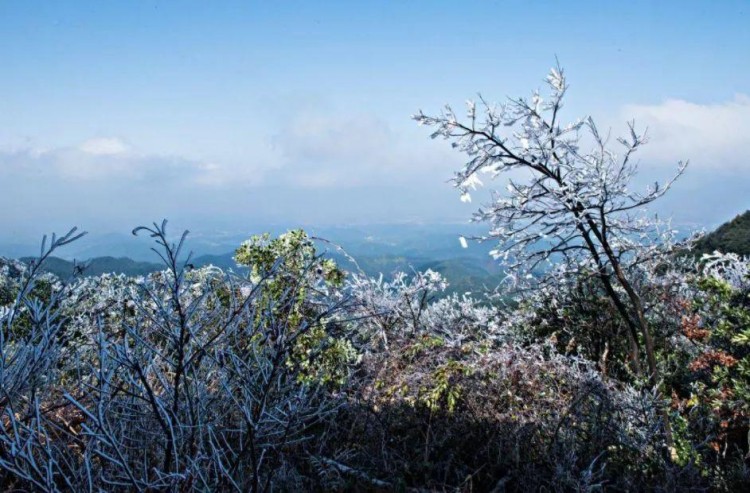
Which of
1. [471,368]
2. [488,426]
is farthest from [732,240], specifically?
[488,426]

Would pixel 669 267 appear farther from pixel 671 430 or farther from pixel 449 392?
pixel 449 392

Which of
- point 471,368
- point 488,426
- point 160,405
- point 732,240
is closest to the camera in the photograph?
point 160,405

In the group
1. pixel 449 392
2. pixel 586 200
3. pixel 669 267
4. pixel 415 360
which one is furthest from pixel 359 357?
pixel 669 267

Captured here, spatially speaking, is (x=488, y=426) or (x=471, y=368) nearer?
(x=488, y=426)

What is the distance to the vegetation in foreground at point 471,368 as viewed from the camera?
8.45 ft

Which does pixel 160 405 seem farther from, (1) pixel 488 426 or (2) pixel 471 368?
(2) pixel 471 368

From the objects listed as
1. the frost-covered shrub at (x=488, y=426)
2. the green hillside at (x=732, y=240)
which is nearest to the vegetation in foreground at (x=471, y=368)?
the frost-covered shrub at (x=488, y=426)

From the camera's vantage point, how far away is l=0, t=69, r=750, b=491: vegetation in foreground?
2.58 m

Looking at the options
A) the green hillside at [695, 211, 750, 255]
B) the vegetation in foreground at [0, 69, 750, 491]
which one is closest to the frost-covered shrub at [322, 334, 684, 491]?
the vegetation in foreground at [0, 69, 750, 491]

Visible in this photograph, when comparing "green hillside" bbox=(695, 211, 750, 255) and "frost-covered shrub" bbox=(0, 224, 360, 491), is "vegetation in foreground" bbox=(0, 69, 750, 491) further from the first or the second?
"green hillside" bbox=(695, 211, 750, 255)

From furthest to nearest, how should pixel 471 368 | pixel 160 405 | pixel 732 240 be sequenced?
pixel 732 240
pixel 471 368
pixel 160 405

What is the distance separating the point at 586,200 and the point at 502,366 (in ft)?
6.45

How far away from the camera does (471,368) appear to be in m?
5.05

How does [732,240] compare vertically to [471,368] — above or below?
above
